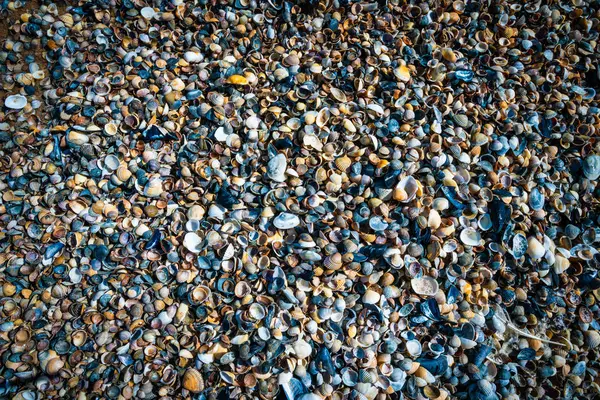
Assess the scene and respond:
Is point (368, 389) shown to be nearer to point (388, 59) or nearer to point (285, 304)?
point (285, 304)

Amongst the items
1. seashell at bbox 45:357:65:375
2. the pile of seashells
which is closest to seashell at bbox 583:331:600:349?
the pile of seashells

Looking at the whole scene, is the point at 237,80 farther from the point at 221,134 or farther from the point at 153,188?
the point at 153,188

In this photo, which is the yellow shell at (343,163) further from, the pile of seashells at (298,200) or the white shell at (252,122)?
the white shell at (252,122)

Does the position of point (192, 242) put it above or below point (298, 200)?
below

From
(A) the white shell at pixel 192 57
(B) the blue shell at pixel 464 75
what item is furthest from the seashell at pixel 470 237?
(A) the white shell at pixel 192 57

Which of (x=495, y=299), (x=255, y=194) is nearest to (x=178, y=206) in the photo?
(x=255, y=194)

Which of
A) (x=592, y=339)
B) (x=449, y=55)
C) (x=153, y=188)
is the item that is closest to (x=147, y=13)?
(x=153, y=188)

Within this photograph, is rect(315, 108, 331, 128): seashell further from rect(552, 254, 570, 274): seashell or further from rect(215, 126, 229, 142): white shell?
rect(552, 254, 570, 274): seashell
